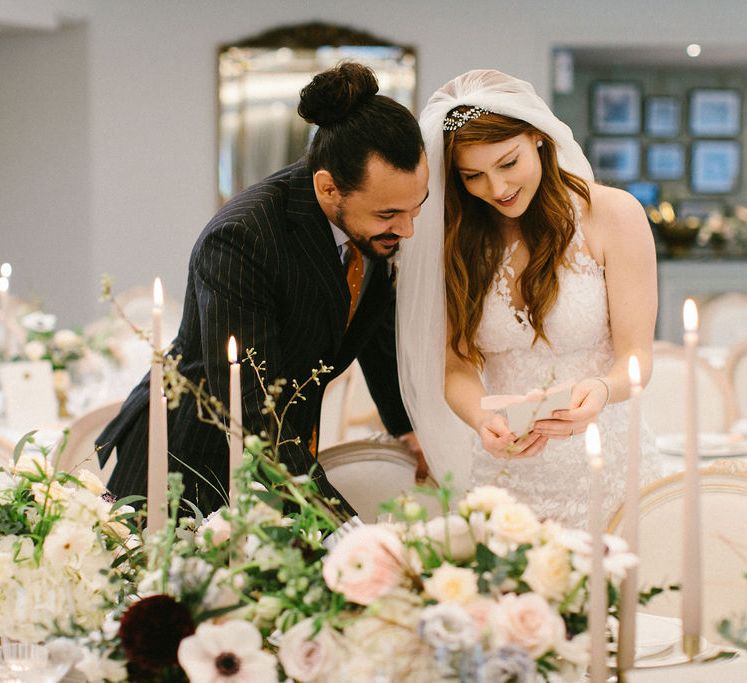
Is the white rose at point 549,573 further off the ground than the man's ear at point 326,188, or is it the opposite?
the man's ear at point 326,188

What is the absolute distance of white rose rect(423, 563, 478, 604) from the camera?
1058mm

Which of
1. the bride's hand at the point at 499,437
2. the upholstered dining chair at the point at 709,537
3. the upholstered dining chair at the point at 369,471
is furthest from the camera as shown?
the upholstered dining chair at the point at 369,471

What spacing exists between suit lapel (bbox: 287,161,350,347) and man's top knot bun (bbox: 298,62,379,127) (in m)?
0.17

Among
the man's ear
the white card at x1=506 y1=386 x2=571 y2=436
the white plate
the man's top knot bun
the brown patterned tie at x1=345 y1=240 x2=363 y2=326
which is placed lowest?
the white plate

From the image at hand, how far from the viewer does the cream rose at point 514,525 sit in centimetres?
110

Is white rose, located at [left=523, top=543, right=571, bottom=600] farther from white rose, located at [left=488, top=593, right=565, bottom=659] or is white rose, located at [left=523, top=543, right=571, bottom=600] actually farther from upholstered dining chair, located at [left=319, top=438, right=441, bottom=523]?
upholstered dining chair, located at [left=319, top=438, right=441, bottom=523]

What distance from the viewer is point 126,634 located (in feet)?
3.67

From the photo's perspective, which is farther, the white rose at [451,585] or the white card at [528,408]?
the white card at [528,408]

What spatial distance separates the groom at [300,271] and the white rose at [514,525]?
0.71 metres

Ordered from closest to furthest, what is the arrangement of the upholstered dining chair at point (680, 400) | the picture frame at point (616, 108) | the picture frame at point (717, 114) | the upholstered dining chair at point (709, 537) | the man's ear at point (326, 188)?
1. the upholstered dining chair at point (709, 537)
2. the man's ear at point (326, 188)
3. the upholstered dining chair at point (680, 400)
4. the picture frame at point (616, 108)
5. the picture frame at point (717, 114)

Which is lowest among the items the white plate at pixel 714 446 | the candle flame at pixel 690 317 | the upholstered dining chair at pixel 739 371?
the upholstered dining chair at pixel 739 371

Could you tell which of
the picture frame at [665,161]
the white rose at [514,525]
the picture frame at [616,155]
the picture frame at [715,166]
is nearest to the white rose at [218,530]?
the white rose at [514,525]

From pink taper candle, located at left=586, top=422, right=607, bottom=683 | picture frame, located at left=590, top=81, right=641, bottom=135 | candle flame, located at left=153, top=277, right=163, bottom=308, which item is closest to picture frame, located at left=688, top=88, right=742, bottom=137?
picture frame, located at left=590, top=81, right=641, bottom=135

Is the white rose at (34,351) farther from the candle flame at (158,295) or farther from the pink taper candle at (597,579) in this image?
the pink taper candle at (597,579)
